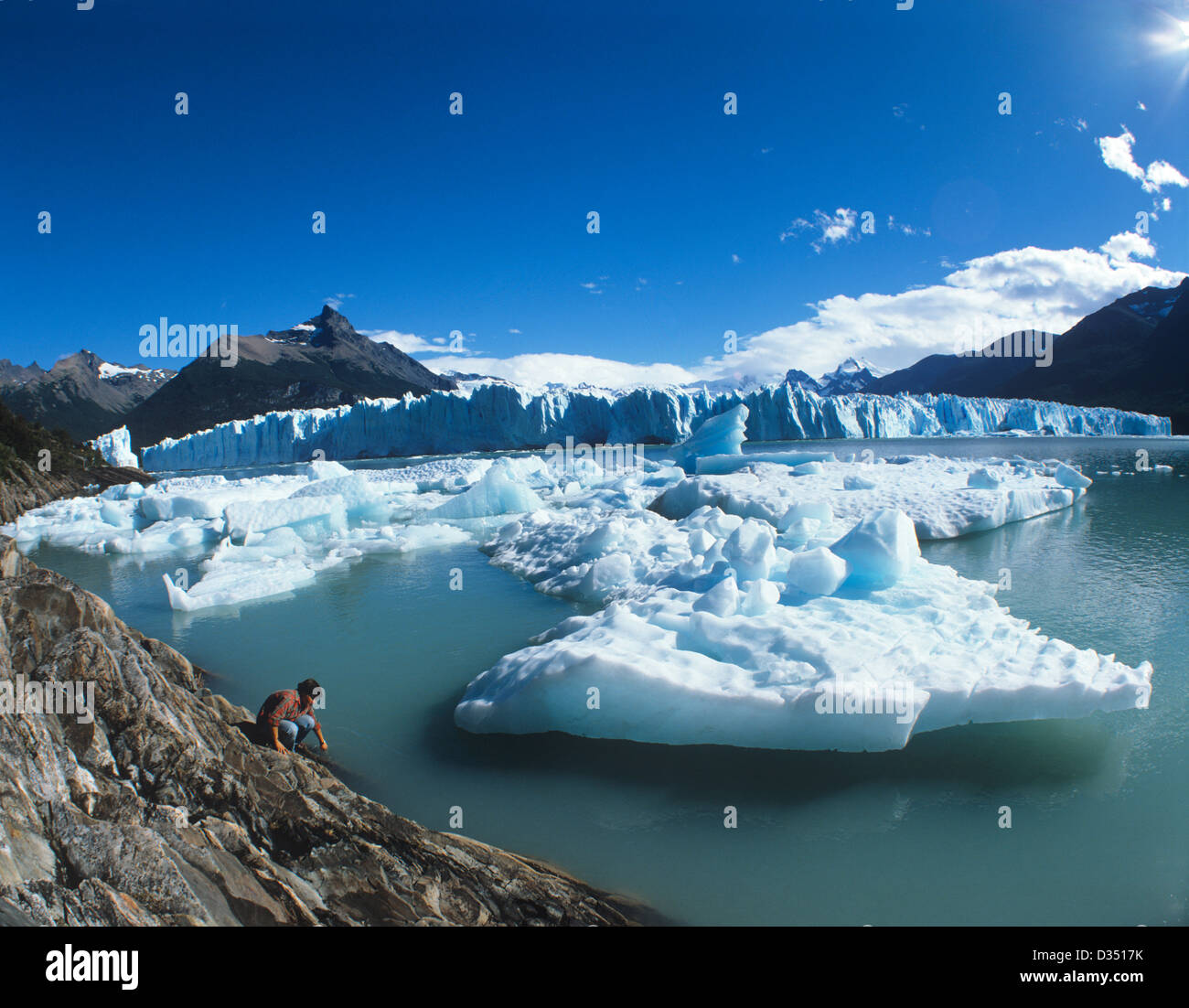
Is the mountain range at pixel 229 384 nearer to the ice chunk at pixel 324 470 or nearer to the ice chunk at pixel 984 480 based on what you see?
the ice chunk at pixel 324 470

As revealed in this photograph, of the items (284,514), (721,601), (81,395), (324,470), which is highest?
(81,395)

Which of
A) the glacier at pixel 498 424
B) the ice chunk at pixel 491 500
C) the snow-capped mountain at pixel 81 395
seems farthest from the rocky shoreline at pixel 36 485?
the snow-capped mountain at pixel 81 395

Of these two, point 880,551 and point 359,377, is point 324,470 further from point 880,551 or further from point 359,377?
point 359,377

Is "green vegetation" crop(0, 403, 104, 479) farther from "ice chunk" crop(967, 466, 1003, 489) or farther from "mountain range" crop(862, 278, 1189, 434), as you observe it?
"mountain range" crop(862, 278, 1189, 434)

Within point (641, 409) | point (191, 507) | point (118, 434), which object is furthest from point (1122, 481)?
point (118, 434)

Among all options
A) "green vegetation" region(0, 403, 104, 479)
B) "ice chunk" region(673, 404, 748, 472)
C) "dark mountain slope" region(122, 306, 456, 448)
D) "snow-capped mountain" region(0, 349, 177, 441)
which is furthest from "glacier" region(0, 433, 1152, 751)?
"snow-capped mountain" region(0, 349, 177, 441)

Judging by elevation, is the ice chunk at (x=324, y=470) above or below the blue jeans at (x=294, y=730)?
above

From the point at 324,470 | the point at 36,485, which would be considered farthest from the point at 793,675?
the point at 36,485
